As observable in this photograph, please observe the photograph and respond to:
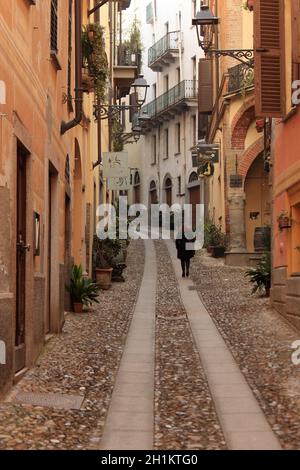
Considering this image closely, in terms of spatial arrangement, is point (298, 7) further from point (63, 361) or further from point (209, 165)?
point (209, 165)

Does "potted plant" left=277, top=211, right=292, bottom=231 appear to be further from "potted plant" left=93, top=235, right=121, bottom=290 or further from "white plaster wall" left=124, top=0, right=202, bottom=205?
"white plaster wall" left=124, top=0, right=202, bottom=205

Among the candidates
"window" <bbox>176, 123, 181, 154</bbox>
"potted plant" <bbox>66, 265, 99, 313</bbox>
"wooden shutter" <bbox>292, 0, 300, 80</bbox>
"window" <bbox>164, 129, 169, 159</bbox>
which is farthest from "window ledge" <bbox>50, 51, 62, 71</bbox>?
"window" <bbox>164, 129, 169, 159</bbox>

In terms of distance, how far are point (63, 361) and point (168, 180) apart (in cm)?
3839

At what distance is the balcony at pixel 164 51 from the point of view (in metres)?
45.6

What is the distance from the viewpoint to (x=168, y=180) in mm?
47125

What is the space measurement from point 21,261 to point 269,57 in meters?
6.42

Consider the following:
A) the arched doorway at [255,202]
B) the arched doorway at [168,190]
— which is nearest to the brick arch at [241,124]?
the arched doorway at [255,202]

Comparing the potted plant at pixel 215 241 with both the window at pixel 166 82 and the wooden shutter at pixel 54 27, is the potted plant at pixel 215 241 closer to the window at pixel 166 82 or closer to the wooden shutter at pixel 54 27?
the wooden shutter at pixel 54 27

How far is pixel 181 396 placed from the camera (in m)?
7.45

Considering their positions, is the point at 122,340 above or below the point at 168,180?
below

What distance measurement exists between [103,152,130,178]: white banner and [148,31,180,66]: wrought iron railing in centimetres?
2753

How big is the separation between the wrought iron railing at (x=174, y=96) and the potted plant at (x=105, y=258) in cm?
2166
